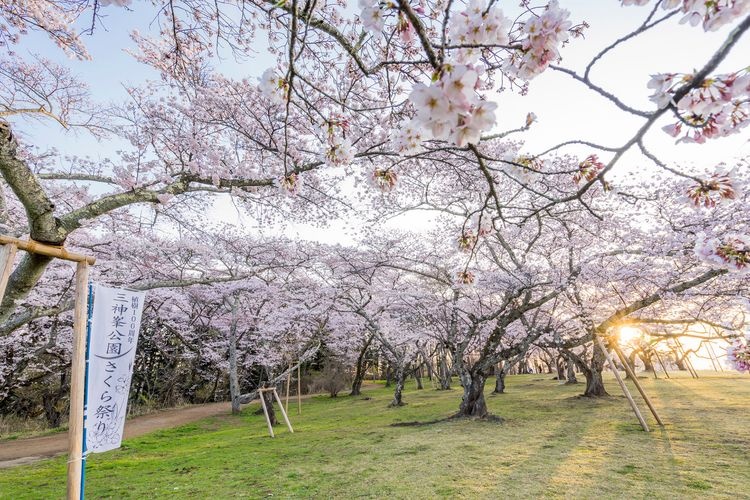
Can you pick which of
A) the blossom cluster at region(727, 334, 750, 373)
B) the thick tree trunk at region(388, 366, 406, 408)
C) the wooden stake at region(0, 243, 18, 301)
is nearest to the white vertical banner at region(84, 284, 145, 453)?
the wooden stake at region(0, 243, 18, 301)

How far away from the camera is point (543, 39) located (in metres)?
1.34

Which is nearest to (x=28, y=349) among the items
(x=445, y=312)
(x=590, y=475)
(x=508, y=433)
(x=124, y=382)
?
(x=124, y=382)

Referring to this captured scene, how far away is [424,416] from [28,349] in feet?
46.8

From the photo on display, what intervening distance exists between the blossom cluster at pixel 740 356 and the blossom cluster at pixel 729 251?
7.17ft

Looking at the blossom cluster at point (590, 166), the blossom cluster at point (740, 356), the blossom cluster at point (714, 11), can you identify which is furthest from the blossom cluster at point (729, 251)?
the blossom cluster at point (740, 356)

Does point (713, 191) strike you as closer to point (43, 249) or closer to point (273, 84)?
point (273, 84)

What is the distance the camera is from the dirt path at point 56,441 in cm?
771

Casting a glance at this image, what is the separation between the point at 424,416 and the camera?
412 inches

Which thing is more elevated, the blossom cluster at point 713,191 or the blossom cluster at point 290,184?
the blossom cluster at point 290,184

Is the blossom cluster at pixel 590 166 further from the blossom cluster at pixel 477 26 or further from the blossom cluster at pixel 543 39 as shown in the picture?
the blossom cluster at pixel 477 26

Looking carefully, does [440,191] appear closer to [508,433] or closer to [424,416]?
[508,433]

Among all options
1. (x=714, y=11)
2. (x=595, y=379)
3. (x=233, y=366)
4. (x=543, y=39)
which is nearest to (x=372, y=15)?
(x=543, y=39)

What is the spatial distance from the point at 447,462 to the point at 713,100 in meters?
5.53

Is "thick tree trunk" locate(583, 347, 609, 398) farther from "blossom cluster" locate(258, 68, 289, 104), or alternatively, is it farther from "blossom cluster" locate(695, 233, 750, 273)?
"blossom cluster" locate(258, 68, 289, 104)
